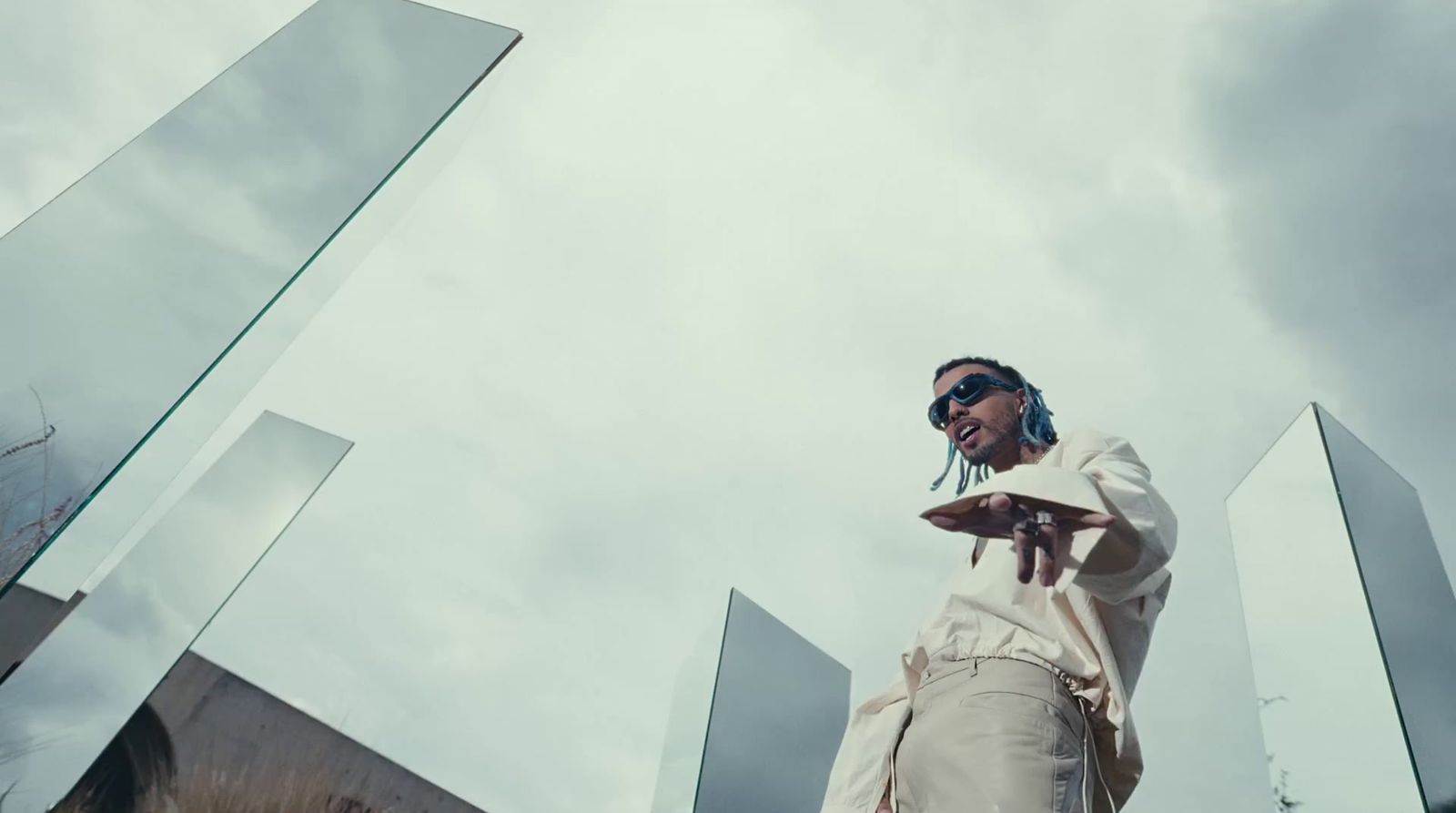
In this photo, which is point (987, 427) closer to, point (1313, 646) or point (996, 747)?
point (996, 747)

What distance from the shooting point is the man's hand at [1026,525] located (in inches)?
35.8

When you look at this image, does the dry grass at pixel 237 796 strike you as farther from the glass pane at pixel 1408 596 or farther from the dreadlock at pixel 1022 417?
the glass pane at pixel 1408 596

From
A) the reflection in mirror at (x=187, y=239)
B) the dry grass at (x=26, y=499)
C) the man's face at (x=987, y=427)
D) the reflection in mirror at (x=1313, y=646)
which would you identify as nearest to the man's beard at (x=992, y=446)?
the man's face at (x=987, y=427)

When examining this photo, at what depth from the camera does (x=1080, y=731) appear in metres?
1.05

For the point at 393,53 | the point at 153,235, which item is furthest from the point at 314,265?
the point at 393,53

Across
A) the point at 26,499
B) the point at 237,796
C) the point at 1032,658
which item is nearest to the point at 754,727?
the point at 237,796

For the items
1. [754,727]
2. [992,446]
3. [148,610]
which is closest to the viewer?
[992,446]

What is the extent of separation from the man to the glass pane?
1014mm

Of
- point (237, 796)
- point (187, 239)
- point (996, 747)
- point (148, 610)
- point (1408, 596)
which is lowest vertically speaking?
point (996, 747)

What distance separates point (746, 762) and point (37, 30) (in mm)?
3251

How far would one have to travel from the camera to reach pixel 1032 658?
111cm

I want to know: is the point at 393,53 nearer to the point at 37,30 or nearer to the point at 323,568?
the point at 37,30

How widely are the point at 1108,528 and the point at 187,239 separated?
1658 mm

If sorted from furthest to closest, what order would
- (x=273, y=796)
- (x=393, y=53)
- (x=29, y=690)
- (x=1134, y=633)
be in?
1. (x=273, y=796)
2. (x=29, y=690)
3. (x=393, y=53)
4. (x=1134, y=633)
